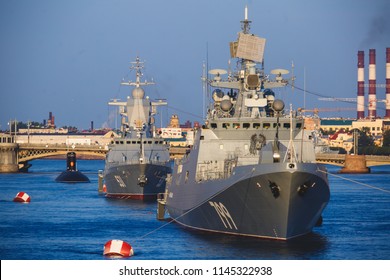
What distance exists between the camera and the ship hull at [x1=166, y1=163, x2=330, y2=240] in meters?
47.9

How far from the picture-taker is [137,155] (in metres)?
98.1

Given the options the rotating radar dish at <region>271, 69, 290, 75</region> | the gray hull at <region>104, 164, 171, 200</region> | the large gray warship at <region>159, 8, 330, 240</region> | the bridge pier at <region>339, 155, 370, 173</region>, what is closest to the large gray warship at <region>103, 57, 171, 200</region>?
the gray hull at <region>104, 164, 171, 200</region>

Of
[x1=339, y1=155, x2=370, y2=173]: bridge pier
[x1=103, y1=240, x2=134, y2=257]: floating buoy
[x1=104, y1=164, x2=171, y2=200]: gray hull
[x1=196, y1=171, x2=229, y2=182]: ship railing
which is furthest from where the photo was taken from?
[x1=339, y1=155, x2=370, y2=173]: bridge pier

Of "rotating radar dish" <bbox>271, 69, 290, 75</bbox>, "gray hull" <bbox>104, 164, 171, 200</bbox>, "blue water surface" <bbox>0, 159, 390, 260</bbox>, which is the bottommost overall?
"blue water surface" <bbox>0, 159, 390, 260</bbox>

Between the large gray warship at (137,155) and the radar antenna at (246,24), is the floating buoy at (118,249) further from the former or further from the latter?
the large gray warship at (137,155)

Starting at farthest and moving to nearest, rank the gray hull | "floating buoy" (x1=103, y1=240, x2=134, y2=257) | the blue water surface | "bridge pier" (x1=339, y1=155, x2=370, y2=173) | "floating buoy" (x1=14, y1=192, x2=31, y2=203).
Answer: "bridge pier" (x1=339, y1=155, x2=370, y2=173) → the gray hull → "floating buoy" (x1=14, y1=192, x2=31, y2=203) → the blue water surface → "floating buoy" (x1=103, y1=240, x2=134, y2=257)

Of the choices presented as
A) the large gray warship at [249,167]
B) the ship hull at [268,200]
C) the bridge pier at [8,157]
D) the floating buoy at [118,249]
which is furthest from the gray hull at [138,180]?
the bridge pier at [8,157]

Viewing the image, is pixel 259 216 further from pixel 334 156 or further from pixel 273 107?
pixel 334 156

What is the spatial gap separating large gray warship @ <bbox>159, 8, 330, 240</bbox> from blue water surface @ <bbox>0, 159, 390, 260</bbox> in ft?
3.17

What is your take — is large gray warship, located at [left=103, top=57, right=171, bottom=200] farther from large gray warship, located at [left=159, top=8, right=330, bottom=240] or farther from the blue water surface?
large gray warship, located at [left=159, top=8, right=330, bottom=240]

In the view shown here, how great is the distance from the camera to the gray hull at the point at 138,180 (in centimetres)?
9369

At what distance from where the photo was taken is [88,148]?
174m

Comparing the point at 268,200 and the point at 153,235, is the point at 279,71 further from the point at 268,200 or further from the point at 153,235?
the point at 268,200
